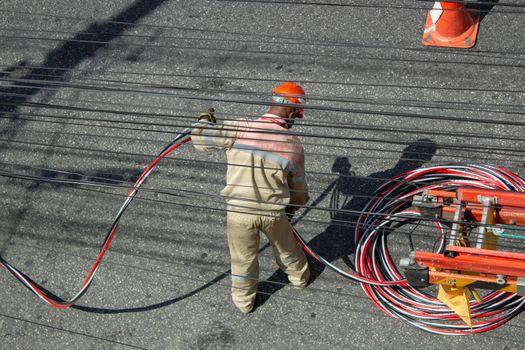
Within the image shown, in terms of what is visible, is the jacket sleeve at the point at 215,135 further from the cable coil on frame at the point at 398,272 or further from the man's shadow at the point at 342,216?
the man's shadow at the point at 342,216

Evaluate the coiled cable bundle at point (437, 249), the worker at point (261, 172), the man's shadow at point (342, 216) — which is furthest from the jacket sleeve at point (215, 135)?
the man's shadow at point (342, 216)

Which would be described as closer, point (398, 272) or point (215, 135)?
point (215, 135)

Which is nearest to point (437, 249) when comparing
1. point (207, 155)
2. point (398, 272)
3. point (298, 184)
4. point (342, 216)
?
point (398, 272)

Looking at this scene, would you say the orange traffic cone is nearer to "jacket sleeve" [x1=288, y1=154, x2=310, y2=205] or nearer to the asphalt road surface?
the asphalt road surface

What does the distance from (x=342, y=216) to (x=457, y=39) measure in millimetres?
1875

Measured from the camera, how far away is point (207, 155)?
5879mm

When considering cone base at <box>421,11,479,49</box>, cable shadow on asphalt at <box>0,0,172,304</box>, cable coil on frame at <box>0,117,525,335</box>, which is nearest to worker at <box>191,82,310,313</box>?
cable coil on frame at <box>0,117,525,335</box>

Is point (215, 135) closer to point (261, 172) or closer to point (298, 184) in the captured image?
point (261, 172)

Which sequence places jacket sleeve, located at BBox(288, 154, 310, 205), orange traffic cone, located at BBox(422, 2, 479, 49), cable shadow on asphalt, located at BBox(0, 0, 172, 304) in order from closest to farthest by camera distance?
jacket sleeve, located at BBox(288, 154, 310, 205), orange traffic cone, located at BBox(422, 2, 479, 49), cable shadow on asphalt, located at BBox(0, 0, 172, 304)

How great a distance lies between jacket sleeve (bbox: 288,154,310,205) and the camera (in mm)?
4527

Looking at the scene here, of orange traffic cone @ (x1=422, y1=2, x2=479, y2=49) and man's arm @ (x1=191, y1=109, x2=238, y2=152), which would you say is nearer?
man's arm @ (x1=191, y1=109, x2=238, y2=152)

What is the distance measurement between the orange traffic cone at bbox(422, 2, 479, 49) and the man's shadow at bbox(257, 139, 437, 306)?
1029 millimetres

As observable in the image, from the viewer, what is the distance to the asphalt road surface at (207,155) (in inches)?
202

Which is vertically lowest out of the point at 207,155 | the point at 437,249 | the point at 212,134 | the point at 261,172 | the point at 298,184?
the point at 437,249
